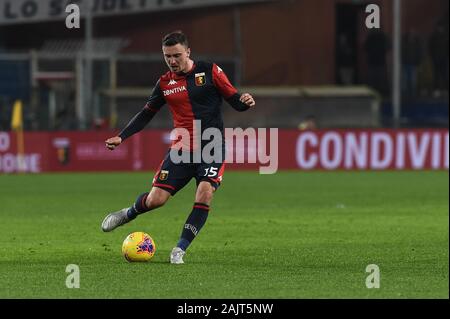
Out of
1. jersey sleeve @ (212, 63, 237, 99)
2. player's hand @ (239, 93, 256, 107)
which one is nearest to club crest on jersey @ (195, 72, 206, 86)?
jersey sleeve @ (212, 63, 237, 99)

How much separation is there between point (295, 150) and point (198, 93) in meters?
21.8

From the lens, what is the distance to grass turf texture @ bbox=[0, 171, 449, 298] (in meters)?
10.6

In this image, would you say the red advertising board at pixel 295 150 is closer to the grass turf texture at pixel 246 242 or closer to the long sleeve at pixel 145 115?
the grass turf texture at pixel 246 242

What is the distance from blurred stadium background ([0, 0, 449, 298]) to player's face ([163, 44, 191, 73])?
6.48 ft

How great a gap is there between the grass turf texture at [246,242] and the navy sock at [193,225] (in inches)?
8.7

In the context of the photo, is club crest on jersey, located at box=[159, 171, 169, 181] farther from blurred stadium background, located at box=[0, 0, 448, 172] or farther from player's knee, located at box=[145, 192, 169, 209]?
blurred stadium background, located at box=[0, 0, 448, 172]

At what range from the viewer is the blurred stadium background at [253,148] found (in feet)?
40.8

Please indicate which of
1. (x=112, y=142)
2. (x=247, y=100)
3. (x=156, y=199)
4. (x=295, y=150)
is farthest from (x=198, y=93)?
(x=295, y=150)

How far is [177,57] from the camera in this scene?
41.2 feet

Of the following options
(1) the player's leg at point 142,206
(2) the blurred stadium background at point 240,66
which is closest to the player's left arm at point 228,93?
(1) the player's leg at point 142,206

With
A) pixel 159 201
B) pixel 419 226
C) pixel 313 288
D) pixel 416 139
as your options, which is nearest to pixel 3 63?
pixel 416 139

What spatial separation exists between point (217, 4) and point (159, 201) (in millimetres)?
30331

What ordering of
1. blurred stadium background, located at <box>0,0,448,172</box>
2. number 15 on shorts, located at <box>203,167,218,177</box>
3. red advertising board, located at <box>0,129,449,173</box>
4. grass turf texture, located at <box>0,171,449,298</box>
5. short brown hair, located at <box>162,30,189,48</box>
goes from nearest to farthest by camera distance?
grass turf texture, located at <box>0,171,449,298</box>
short brown hair, located at <box>162,30,189,48</box>
number 15 on shorts, located at <box>203,167,218,177</box>
red advertising board, located at <box>0,129,449,173</box>
blurred stadium background, located at <box>0,0,448,172</box>
